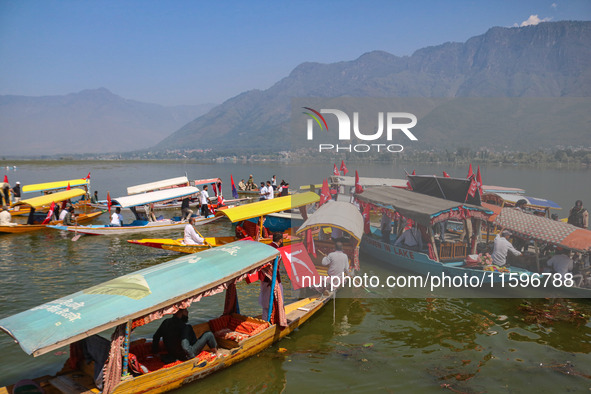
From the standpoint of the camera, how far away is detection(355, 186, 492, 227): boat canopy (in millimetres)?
15141

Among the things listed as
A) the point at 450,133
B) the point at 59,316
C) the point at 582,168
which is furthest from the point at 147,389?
the point at 450,133

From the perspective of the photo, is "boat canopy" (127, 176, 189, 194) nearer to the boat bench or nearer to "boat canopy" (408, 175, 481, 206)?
"boat canopy" (408, 175, 481, 206)

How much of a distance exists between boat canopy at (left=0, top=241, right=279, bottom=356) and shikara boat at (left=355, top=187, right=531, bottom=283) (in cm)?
781

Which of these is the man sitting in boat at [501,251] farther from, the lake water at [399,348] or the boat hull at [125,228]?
the boat hull at [125,228]

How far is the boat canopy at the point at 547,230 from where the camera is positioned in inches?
526

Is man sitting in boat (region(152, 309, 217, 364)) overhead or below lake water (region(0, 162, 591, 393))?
overhead

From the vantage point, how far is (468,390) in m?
8.56

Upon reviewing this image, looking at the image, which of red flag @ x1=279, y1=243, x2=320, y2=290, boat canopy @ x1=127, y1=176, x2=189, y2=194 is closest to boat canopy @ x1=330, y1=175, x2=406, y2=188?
red flag @ x1=279, y1=243, x2=320, y2=290

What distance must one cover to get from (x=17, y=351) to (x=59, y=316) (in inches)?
187

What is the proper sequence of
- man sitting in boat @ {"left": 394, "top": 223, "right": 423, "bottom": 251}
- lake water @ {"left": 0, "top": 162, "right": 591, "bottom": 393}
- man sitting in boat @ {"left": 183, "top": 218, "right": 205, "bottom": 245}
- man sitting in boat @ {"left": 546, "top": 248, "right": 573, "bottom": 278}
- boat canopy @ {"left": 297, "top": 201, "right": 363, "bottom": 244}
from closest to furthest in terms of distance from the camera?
1. lake water @ {"left": 0, "top": 162, "right": 591, "bottom": 393}
2. man sitting in boat @ {"left": 546, "top": 248, "right": 573, "bottom": 278}
3. boat canopy @ {"left": 297, "top": 201, "right": 363, "bottom": 244}
4. man sitting in boat @ {"left": 394, "top": 223, "right": 423, "bottom": 251}
5. man sitting in boat @ {"left": 183, "top": 218, "right": 205, "bottom": 245}

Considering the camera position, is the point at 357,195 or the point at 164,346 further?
the point at 357,195

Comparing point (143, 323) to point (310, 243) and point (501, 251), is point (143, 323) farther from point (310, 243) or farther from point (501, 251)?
point (501, 251)

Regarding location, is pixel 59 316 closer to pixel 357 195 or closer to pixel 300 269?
pixel 300 269

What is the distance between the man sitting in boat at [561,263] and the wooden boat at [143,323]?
→ 999 cm
